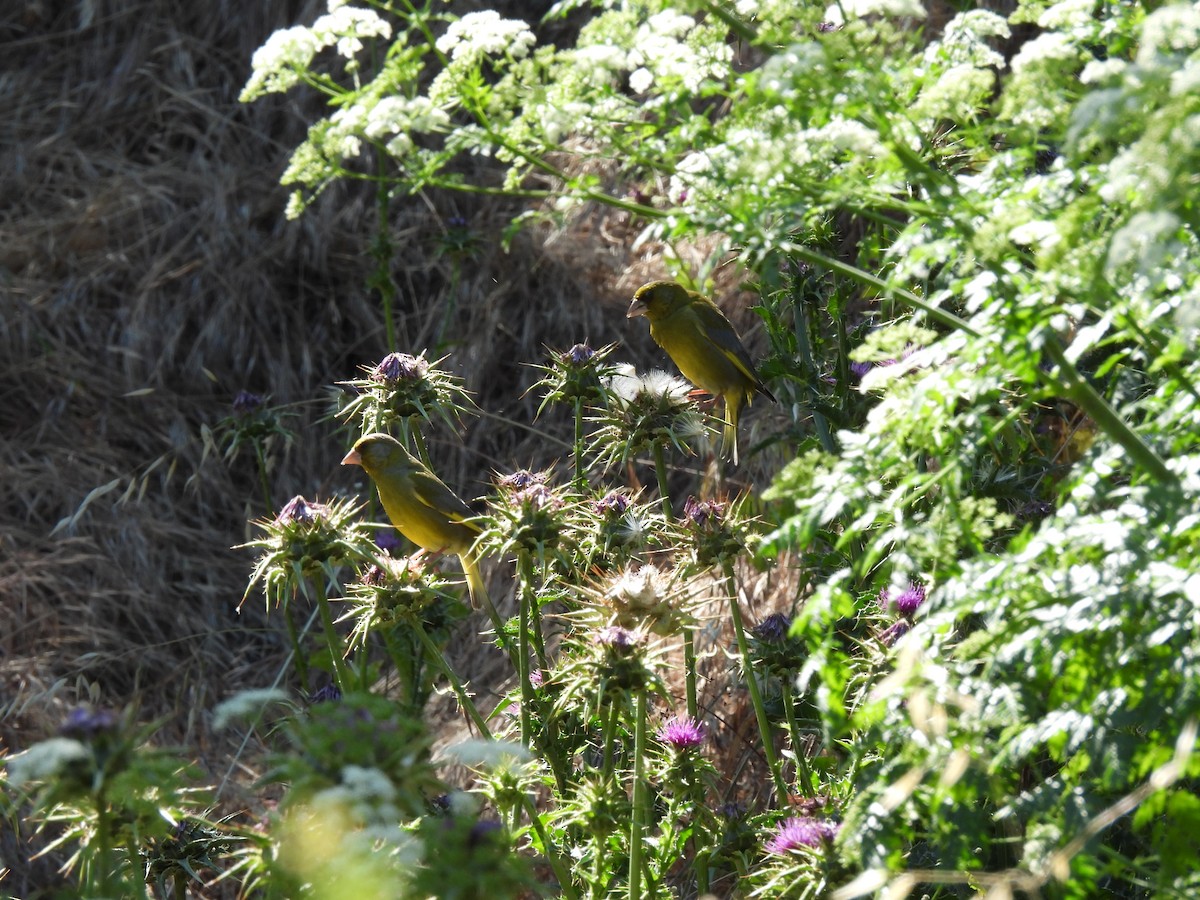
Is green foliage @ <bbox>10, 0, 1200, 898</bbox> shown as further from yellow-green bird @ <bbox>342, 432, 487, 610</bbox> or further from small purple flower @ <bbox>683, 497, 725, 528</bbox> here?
yellow-green bird @ <bbox>342, 432, 487, 610</bbox>

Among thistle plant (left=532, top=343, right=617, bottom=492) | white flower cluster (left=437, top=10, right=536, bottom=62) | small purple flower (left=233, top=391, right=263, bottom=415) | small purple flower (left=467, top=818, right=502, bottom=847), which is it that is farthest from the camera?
small purple flower (left=233, top=391, right=263, bottom=415)

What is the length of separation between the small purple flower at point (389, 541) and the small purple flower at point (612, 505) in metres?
1.25

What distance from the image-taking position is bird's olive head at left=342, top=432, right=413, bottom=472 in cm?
379

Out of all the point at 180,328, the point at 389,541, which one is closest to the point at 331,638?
the point at 389,541

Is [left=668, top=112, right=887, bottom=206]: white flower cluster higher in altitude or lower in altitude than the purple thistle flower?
higher

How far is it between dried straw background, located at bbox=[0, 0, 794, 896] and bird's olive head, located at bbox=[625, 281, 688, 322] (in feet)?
3.33

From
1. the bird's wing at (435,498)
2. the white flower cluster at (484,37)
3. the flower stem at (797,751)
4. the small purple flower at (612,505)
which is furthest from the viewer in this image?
the bird's wing at (435,498)

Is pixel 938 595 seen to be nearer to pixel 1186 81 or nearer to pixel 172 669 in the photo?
pixel 1186 81

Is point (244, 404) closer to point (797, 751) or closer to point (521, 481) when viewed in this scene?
point (521, 481)

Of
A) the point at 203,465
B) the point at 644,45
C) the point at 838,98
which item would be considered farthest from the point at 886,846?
the point at 203,465

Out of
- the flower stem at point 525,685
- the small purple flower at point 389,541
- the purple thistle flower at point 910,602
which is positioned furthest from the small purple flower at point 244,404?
the purple thistle flower at point 910,602

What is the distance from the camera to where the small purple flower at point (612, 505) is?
3100mm

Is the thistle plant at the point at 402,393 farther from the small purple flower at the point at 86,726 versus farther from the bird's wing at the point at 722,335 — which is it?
the small purple flower at the point at 86,726

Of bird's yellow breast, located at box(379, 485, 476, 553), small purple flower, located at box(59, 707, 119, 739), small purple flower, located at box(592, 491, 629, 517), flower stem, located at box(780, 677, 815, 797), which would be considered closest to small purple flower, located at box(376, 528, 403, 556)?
bird's yellow breast, located at box(379, 485, 476, 553)
